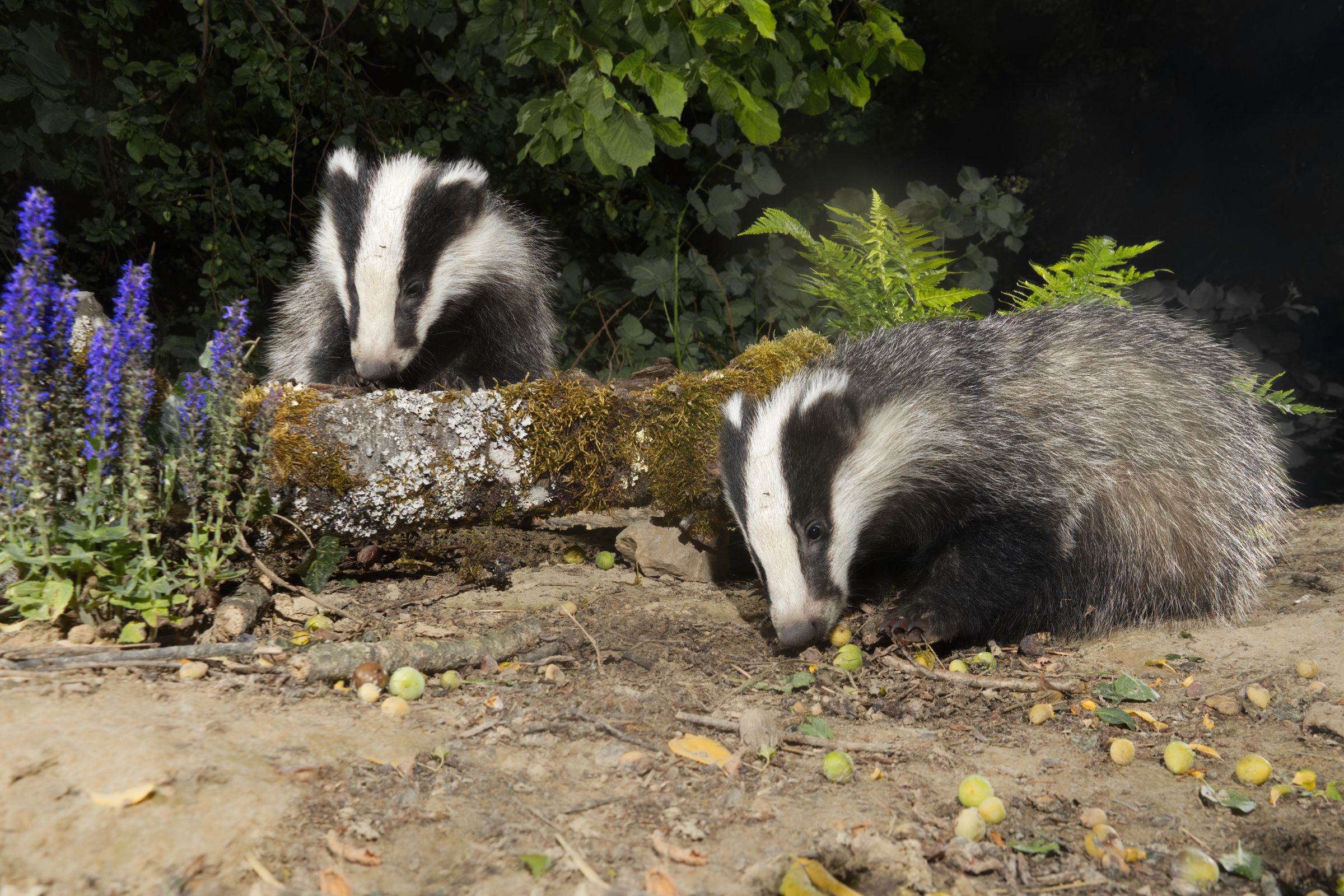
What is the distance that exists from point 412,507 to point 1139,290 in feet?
17.8

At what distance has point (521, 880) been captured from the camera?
1.73m

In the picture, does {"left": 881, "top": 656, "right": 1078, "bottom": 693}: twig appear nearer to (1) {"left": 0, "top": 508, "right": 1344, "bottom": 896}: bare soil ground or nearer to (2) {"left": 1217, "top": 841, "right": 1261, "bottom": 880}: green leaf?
(1) {"left": 0, "top": 508, "right": 1344, "bottom": 896}: bare soil ground

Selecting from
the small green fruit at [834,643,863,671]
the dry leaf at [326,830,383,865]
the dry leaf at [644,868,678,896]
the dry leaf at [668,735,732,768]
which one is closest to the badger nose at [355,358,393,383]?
the small green fruit at [834,643,863,671]

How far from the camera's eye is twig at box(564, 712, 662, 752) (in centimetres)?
235

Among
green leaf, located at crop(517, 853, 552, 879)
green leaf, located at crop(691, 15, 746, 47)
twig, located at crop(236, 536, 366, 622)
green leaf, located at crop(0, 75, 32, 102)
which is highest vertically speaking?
green leaf, located at crop(0, 75, 32, 102)

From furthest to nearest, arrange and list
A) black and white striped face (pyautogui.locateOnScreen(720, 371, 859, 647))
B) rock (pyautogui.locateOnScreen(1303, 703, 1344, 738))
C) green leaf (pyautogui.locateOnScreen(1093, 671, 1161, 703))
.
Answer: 1. black and white striped face (pyautogui.locateOnScreen(720, 371, 859, 647))
2. green leaf (pyautogui.locateOnScreen(1093, 671, 1161, 703))
3. rock (pyautogui.locateOnScreen(1303, 703, 1344, 738))

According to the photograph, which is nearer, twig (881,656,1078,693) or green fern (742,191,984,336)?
twig (881,656,1078,693)

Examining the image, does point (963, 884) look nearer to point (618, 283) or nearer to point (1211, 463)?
point (1211, 463)

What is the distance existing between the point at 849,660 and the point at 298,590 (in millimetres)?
1823

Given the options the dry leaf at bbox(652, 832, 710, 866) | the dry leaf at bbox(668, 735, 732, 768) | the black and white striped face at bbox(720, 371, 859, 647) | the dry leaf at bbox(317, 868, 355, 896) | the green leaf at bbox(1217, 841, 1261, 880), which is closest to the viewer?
the dry leaf at bbox(317, 868, 355, 896)

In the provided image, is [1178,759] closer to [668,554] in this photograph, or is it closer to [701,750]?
[701,750]

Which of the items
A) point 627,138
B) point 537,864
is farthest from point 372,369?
point 537,864

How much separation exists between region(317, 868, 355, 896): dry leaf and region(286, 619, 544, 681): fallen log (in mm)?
893

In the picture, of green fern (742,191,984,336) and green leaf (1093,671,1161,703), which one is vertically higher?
green fern (742,191,984,336)
